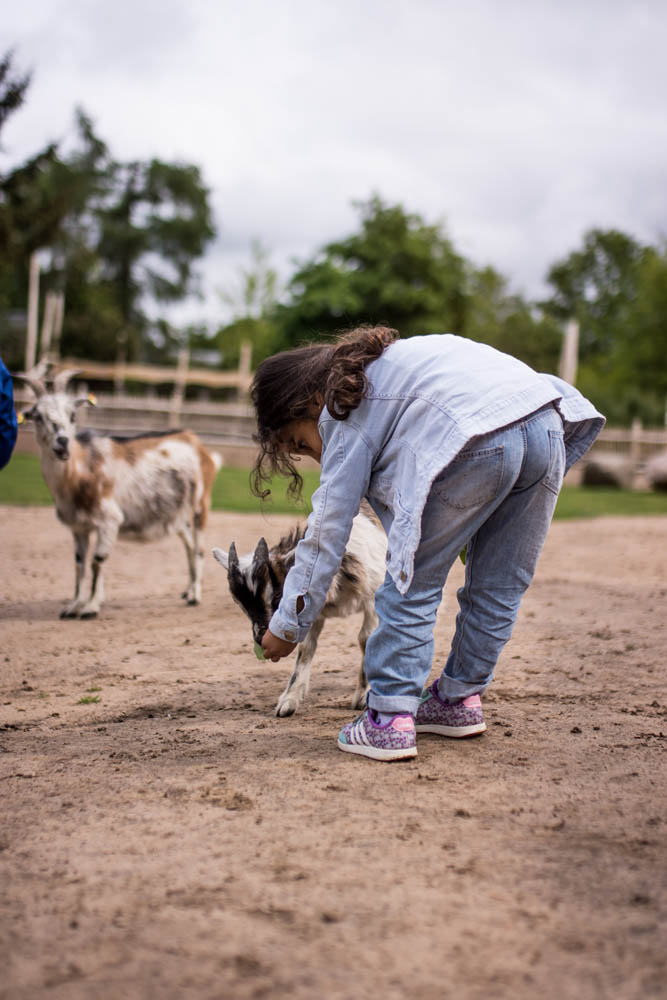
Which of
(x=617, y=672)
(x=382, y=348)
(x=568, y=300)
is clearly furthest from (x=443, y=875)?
(x=568, y=300)

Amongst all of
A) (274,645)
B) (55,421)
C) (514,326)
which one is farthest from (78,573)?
(514,326)

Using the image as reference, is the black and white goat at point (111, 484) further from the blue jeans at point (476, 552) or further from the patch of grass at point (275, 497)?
the blue jeans at point (476, 552)

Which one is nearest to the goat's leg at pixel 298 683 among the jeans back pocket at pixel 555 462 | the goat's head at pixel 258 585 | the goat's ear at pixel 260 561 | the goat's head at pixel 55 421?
the goat's head at pixel 258 585

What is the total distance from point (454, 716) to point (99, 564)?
3.94 m

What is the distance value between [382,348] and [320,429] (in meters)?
0.38

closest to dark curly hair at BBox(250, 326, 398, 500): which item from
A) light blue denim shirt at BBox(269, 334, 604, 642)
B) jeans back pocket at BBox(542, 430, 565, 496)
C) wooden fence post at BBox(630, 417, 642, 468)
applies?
light blue denim shirt at BBox(269, 334, 604, 642)

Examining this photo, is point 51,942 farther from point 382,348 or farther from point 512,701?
point 512,701

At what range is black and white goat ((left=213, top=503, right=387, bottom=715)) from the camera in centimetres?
402

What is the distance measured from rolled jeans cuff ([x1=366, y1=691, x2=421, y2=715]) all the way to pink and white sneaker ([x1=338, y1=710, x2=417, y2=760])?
1.1 inches

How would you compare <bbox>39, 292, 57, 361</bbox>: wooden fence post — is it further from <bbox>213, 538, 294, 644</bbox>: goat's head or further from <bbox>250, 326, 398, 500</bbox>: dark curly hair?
<bbox>250, 326, 398, 500</bbox>: dark curly hair

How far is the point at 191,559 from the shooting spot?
23.5 feet

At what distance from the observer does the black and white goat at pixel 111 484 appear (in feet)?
22.8

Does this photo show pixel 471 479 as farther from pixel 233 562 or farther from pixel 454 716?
pixel 233 562

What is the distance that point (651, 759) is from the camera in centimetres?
322
